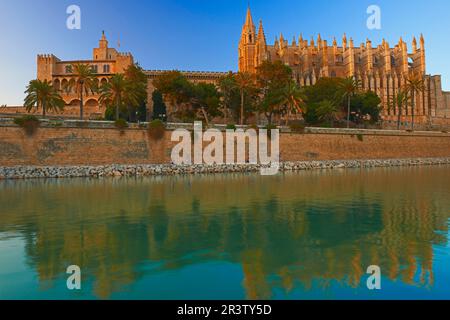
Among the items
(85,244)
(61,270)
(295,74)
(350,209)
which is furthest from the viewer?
(295,74)

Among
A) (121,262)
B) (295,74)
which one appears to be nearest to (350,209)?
(121,262)

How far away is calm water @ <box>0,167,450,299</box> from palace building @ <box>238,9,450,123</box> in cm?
6513

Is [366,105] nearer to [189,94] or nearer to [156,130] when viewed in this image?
[189,94]

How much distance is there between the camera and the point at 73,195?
61.1 feet

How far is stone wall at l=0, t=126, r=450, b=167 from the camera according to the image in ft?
108

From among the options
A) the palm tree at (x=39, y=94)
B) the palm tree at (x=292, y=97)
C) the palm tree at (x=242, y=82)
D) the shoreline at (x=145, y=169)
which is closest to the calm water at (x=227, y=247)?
the shoreline at (x=145, y=169)

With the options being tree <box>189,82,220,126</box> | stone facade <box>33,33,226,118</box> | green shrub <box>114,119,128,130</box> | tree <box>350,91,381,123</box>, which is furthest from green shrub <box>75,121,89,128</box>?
tree <box>350,91,381,123</box>

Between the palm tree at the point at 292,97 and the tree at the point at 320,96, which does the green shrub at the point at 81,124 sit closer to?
the palm tree at the point at 292,97

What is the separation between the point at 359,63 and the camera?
83688 mm

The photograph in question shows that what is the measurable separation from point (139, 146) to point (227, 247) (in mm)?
29605

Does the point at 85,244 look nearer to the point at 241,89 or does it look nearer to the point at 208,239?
the point at 208,239
